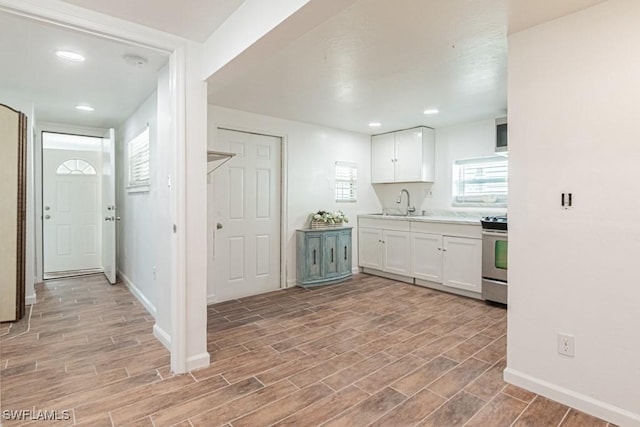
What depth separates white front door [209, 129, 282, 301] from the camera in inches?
163

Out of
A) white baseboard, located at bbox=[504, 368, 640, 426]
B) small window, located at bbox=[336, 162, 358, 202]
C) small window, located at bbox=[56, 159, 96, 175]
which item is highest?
small window, located at bbox=[56, 159, 96, 175]

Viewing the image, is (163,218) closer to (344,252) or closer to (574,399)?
(344,252)

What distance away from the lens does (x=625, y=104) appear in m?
1.80

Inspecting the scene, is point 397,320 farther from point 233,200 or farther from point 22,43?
point 22,43

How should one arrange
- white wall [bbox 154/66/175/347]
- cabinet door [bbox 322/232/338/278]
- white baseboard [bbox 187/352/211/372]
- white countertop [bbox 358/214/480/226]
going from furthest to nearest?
cabinet door [bbox 322/232/338/278], white countertop [bbox 358/214/480/226], white wall [bbox 154/66/175/347], white baseboard [bbox 187/352/211/372]

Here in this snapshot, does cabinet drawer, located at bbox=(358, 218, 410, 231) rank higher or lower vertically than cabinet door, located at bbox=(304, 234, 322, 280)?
higher

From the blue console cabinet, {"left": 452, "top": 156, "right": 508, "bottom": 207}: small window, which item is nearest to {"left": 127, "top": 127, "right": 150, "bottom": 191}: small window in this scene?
the blue console cabinet

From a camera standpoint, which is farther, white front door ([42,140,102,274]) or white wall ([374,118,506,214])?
white front door ([42,140,102,274])

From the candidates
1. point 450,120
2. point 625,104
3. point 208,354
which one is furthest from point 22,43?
point 450,120

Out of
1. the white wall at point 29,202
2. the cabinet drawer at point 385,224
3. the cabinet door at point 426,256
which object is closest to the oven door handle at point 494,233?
the cabinet door at point 426,256

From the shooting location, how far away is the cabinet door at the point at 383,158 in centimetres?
548

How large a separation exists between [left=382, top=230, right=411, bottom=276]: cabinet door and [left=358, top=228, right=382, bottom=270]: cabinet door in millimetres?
102

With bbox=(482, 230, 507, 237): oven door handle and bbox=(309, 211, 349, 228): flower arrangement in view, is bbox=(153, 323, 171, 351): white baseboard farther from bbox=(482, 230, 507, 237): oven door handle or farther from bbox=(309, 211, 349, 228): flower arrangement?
bbox=(482, 230, 507, 237): oven door handle

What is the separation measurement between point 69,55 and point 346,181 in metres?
3.79
